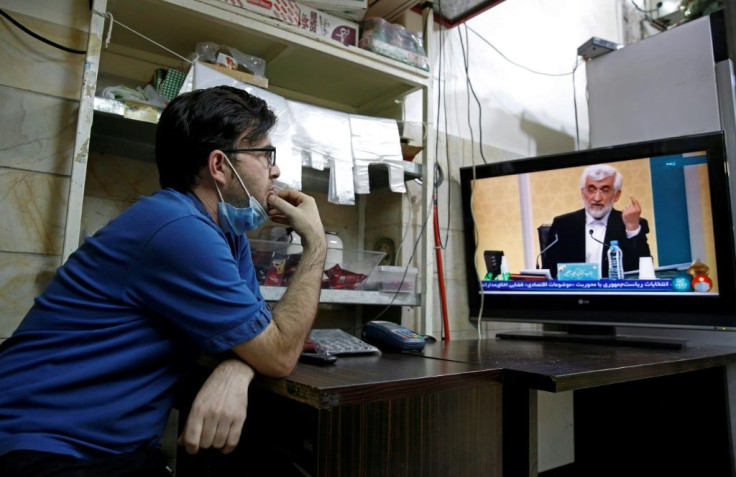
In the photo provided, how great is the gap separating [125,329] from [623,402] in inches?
77.9

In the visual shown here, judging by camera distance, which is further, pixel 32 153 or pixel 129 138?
pixel 129 138

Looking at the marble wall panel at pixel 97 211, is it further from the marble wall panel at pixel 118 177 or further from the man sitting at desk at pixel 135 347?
the man sitting at desk at pixel 135 347

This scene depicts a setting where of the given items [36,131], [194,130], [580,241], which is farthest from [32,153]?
[580,241]

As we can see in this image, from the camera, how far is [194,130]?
40.4 inches

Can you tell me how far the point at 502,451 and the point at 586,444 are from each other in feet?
5.18

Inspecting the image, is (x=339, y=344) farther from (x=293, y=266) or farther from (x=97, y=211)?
(x=97, y=211)

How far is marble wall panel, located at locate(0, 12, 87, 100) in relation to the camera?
124 cm

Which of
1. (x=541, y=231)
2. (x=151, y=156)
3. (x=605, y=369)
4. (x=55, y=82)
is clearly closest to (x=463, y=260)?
(x=541, y=231)

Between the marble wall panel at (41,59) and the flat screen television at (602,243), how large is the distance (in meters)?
1.47

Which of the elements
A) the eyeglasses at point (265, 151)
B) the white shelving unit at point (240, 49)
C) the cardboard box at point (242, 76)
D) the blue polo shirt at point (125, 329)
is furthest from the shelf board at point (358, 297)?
A: the cardboard box at point (242, 76)

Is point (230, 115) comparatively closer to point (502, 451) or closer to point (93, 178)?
point (93, 178)

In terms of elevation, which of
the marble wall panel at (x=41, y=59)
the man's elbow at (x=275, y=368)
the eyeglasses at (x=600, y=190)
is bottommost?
the man's elbow at (x=275, y=368)

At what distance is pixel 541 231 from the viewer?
1.94 meters

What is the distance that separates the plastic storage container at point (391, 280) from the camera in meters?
1.60
